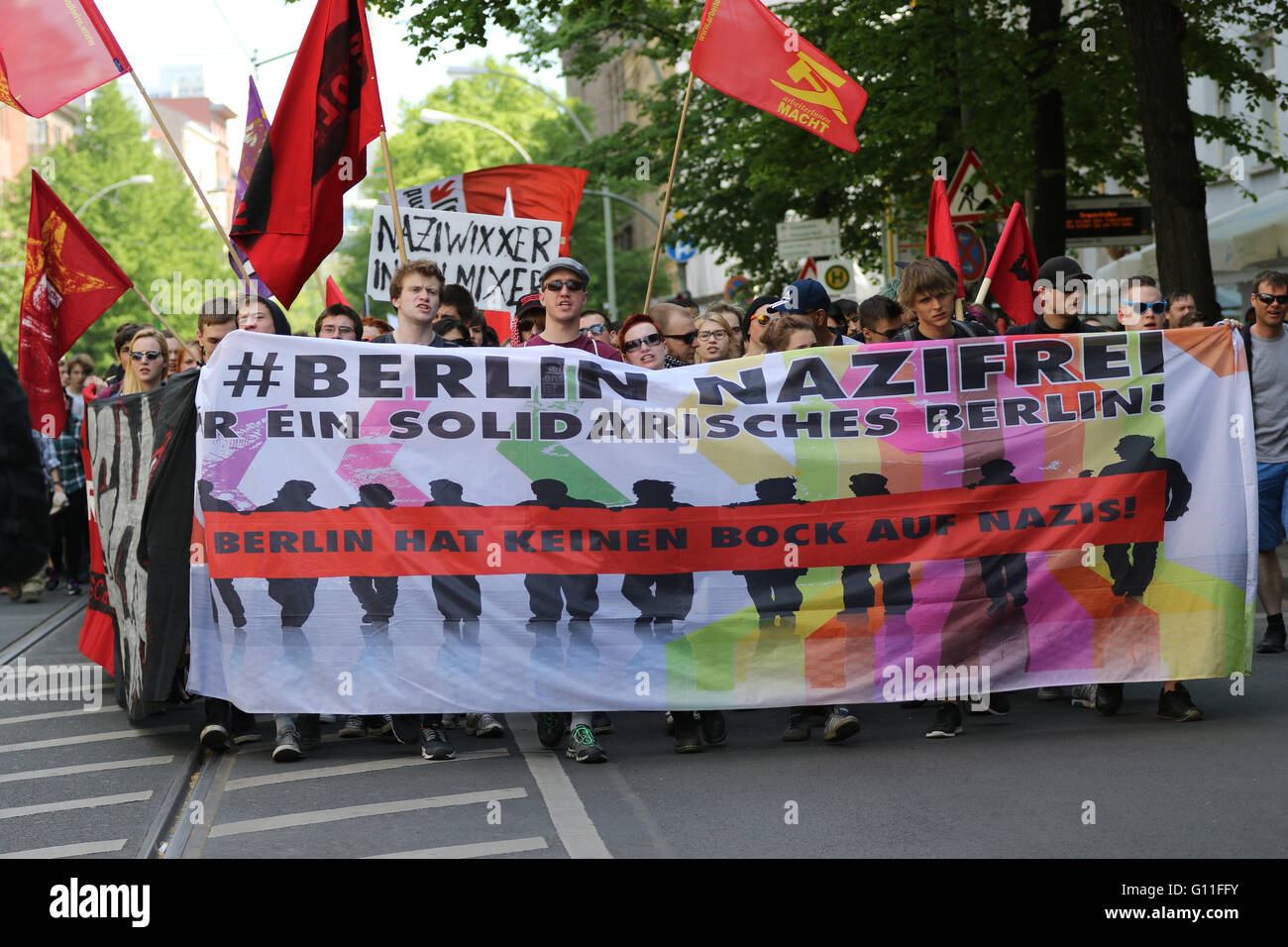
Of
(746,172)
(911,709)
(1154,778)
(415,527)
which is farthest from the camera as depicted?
(746,172)

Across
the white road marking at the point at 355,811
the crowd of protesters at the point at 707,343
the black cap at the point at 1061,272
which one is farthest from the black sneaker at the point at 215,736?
the black cap at the point at 1061,272

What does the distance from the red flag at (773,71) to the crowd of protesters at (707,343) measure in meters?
1.11

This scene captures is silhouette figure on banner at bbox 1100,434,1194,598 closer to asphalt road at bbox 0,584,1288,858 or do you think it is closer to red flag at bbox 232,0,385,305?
asphalt road at bbox 0,584,1288,858

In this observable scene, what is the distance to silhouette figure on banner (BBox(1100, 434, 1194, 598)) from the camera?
7.89 m

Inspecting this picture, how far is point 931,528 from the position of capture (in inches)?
309

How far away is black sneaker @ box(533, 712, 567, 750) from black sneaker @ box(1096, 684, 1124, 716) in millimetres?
2465

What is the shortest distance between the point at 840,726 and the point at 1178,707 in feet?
5.21

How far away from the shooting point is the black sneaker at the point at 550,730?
25.6 feet

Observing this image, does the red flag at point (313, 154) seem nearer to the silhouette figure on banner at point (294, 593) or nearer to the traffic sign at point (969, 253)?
the silhouette figure on banner at point (294, 593)

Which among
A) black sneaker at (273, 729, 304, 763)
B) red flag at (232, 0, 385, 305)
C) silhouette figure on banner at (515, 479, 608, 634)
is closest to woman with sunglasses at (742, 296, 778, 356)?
silhouette figure on banner at (515, 479, 608, 634)

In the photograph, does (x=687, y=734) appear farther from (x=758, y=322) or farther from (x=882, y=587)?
(x=758, y=322)

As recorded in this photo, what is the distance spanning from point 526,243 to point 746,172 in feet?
49.6
